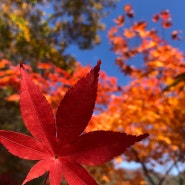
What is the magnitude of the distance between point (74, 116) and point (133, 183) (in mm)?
9281

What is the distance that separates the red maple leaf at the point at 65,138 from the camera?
773 millimetres

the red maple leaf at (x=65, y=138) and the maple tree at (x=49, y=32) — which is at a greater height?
the maple tree at (x=49, y=32)

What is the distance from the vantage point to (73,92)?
0.79 meters

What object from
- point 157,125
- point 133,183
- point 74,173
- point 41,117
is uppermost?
point 157,125

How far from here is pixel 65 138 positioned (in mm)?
801

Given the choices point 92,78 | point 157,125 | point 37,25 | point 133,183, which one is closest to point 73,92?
point 92,78

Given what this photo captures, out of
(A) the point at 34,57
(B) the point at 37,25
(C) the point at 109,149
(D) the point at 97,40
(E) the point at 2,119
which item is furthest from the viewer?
(D) the point at 97,40

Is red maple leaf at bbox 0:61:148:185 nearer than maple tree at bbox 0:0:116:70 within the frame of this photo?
Yes

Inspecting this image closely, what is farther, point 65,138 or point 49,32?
point 49,32

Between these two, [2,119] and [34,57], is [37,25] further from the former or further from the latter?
[2,119]

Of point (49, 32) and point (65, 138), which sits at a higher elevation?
point (49, 32)

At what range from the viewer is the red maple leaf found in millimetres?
→ 773

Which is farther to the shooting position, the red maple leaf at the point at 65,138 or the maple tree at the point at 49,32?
the maple tree at the point at 49,32

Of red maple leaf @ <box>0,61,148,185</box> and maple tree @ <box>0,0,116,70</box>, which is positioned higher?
maple tree @ <box>0,0,116,70</box>
